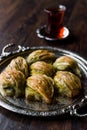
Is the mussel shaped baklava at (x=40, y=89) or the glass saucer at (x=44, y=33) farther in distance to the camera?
the glass saucer at (x=44, y=33)

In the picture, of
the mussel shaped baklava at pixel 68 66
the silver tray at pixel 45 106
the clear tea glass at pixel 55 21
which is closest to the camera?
the silver tray at pixel 45 106

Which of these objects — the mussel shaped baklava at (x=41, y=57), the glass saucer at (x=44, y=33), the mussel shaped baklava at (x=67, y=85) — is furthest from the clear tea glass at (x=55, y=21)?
the mussel shaped baklava at (x=67, y=85)

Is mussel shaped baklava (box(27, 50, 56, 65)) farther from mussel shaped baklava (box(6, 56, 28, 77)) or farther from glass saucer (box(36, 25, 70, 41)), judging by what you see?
glass saucer (box(36, 25, 70, 41))

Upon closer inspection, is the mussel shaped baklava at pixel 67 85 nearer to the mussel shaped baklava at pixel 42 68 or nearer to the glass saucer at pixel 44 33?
the mussel shaped baklava at pixel 42 68

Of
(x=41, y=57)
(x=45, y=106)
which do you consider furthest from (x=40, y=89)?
(x=41, y=57)

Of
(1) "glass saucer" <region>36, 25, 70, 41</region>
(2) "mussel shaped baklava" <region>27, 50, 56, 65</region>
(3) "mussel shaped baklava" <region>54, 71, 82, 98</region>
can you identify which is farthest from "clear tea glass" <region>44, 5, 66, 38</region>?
(3) "mussel shaped baklava" <region>54, 71, 82, 98</region>

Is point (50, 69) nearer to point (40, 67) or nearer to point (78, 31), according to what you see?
point (40, 67)

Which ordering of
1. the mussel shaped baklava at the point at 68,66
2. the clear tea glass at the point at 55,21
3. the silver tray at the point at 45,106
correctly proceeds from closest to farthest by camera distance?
1. the silver tray at the point at 45,106
2. the mussel shaped baklava at the point at 68,66
3. the clear tea glass at the point at 55,21
